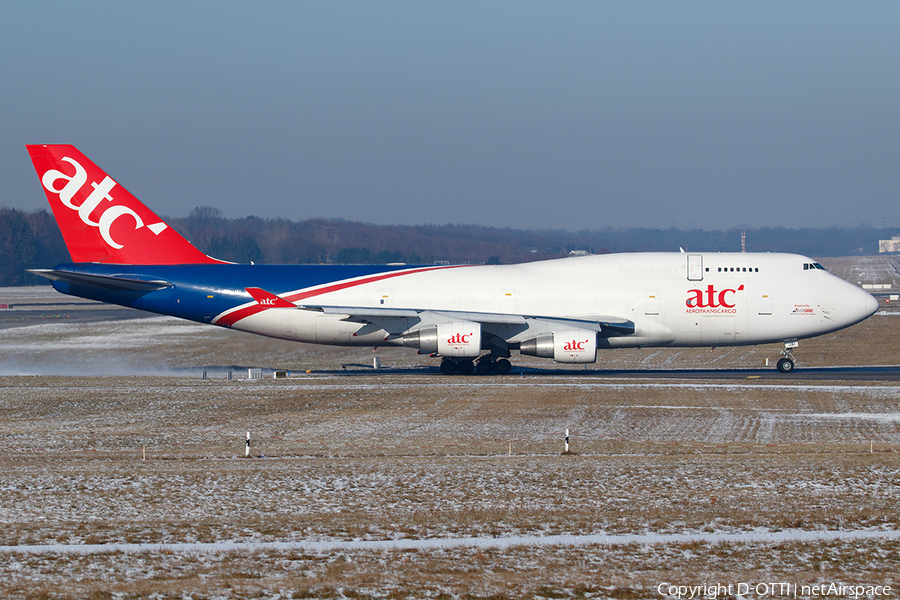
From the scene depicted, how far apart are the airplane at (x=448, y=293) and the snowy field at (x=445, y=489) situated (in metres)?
3.74

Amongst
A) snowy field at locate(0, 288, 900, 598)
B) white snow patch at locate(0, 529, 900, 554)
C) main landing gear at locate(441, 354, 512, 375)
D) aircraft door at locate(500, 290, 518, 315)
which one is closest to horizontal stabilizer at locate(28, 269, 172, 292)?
snowy field at locate(0, 288, 900, 598)

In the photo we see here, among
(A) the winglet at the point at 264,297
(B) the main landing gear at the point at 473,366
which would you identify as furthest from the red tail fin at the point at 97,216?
(B) the main landing gear at the point at 473,366

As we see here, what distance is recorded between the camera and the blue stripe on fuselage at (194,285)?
114 ft

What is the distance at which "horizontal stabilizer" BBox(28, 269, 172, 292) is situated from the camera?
3347 cm

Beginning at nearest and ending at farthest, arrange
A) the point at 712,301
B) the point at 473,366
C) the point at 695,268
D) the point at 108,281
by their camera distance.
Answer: the point at 108,281 < the point at 712,301 < the point at 695,268 < the point at 473,366

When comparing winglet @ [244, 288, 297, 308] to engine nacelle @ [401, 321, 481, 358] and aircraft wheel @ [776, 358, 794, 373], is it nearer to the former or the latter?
engine nacelle @ [401, 321, 481, 358]

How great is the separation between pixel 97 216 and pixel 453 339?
1560cm

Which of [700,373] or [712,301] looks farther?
[700,373]

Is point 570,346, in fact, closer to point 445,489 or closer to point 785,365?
point 785,365

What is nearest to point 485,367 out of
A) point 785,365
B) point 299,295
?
point 299,295

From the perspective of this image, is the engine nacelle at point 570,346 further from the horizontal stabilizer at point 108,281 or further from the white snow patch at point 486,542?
the white snow patch at point 486,542

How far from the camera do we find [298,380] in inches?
1335

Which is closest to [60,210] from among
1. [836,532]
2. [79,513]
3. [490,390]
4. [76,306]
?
[490,390]

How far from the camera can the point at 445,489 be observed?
15.3 meters
